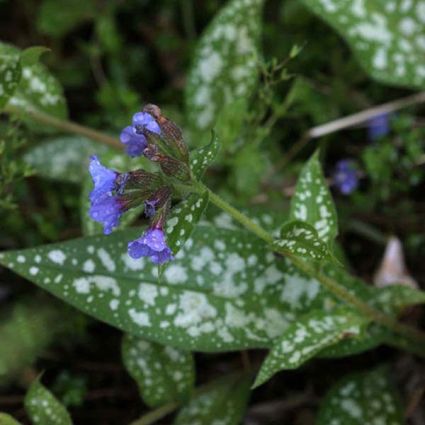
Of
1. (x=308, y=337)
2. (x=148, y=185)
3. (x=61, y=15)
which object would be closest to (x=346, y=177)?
(x=308, y=337)

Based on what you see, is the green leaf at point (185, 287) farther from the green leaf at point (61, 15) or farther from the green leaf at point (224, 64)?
the green leaf at point (61, 15)

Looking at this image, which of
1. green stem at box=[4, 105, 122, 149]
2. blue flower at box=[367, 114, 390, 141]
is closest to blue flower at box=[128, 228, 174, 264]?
green stem at box=[4, 105, 122, 149]

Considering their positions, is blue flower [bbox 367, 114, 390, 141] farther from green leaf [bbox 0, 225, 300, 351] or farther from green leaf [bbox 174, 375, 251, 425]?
green leaf [bbox 174, 375, 251, 425]

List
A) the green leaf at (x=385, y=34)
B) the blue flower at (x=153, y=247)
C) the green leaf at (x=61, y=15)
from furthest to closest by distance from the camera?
1. the green leaf at (x=61, y=15)
2. the green leaf at (x=385, y=34)
3. the blue flower at (x=153, y=247)

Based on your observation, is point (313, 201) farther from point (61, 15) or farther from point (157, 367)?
point (61, 15)

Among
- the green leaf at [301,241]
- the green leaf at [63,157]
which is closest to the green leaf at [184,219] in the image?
the green leaf at [301,241]

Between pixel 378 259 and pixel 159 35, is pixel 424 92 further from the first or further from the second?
pixel 159 35
